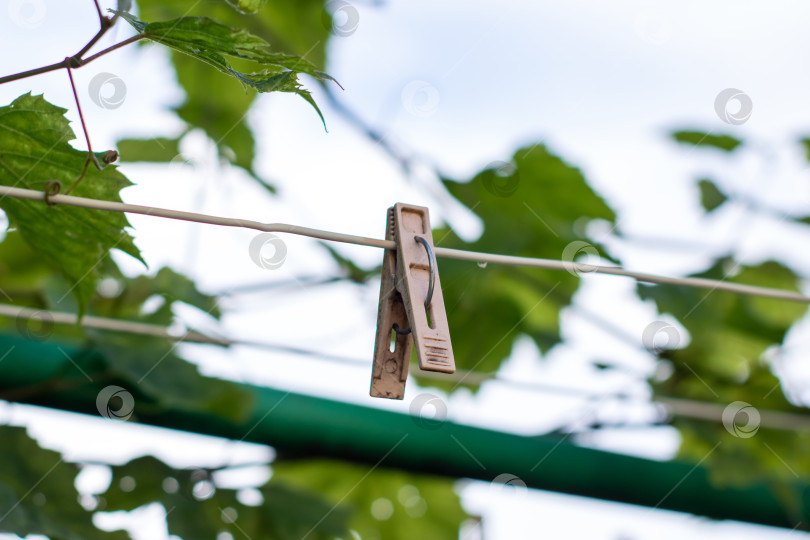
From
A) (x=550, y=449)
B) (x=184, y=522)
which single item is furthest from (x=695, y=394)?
(x=184, y=522)

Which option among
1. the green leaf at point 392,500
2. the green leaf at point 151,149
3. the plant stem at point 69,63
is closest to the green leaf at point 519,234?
the green leaf at point 392,500

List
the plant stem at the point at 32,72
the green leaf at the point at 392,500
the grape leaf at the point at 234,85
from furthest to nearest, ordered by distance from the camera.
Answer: the green leaf at the point at 392,500 → the grape leaf at the point at 234,85 → the plant stem at the point at 32,72

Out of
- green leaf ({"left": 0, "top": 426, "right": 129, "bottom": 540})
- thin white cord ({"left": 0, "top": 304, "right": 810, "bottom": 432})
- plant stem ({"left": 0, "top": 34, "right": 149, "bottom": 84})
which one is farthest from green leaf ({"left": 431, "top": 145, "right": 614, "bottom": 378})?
plant stem ({"left": 0, "top": 34, "right": 149, "bottom": 84})

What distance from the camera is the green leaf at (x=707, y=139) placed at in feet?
4.52

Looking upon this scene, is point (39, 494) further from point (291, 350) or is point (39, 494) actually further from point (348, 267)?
point (348, 267)

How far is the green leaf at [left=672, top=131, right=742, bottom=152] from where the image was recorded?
1378 millimetres

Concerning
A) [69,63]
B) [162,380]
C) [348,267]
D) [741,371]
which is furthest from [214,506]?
[741,371]

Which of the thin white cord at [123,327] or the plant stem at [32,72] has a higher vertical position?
the plant stem at [32,72]

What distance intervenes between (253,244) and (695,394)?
0.71 metres

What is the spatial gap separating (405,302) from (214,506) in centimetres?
53

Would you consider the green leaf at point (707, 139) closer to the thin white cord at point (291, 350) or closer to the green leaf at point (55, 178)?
the thin white cord at point (291, 350)

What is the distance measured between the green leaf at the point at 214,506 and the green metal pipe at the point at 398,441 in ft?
0.17

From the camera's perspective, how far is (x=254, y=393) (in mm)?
993

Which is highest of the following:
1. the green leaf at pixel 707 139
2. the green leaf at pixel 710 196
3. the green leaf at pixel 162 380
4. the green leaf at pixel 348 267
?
the green leaf at pixel 707 139
